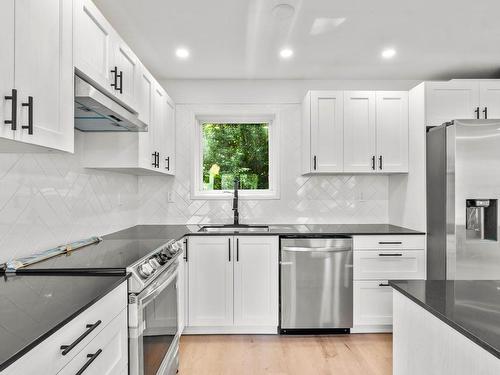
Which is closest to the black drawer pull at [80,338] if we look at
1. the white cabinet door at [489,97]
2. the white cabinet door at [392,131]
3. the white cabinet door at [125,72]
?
the white cabinet door at [125,72]

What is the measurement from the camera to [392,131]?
3.12 meters

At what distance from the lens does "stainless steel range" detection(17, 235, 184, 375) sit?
1469 millimetres

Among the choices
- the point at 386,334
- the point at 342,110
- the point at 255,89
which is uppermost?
the point at 255,89

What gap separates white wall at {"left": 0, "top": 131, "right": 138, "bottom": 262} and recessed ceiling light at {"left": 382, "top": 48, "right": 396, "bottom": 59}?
8.46ft

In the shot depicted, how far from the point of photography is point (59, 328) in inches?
35.4

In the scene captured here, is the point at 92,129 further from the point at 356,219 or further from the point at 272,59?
the point at 356,219

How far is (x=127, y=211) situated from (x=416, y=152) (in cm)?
280

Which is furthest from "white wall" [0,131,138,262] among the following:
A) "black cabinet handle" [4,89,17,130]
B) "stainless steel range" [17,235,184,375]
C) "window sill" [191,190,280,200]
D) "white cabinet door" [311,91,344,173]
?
"white cabinet door" [311,91,344,173]

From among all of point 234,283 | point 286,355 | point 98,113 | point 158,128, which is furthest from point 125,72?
point 286,355

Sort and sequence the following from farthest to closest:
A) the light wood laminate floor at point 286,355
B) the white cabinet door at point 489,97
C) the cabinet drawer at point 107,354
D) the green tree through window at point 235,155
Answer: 1. the green tree through window at point 235,155
2. the white cabinet door at point 489,97
3. the light wood laminate floor at point 286,355
4. the cabinet drawer at point 107,354

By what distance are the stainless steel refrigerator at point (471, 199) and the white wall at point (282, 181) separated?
3.28ft

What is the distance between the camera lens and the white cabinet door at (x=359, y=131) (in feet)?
10.2

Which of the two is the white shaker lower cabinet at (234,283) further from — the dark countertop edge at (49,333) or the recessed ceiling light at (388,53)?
the recessed ceiling light at (388,53)

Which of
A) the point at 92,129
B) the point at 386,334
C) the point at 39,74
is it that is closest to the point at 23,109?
the point at 39,74
